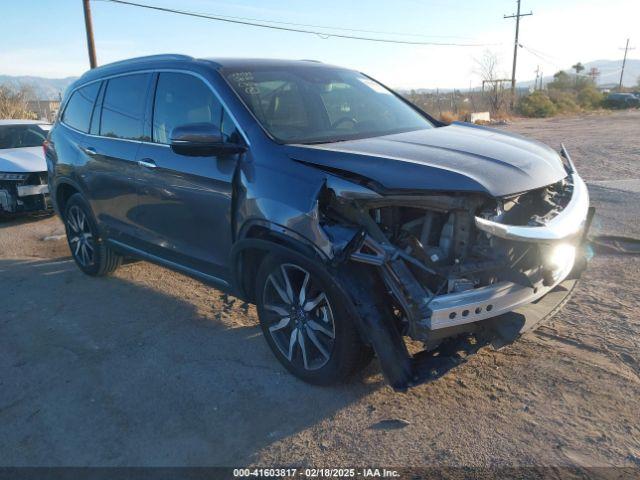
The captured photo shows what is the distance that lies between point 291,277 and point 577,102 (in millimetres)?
57482

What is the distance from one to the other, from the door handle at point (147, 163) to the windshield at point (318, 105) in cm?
94

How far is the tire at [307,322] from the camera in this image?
3.15 metres

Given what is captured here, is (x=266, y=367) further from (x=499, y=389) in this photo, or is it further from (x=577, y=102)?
(x=577, y=102)

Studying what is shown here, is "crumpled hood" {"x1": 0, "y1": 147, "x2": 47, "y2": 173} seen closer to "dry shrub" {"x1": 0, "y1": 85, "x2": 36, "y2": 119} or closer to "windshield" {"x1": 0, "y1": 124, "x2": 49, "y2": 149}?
"windshield" {"x1": 0, "y1": 124, "x2": 49, "y2": 149}

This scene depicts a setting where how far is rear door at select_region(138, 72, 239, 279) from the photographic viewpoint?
3.77 meters

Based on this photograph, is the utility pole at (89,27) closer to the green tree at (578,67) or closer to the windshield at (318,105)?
the windshield at (318,105)

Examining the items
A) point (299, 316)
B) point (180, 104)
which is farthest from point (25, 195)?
point (299, 316)

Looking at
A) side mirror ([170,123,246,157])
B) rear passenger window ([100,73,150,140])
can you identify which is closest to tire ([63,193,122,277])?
rear passenger window ([100,73,150,140])

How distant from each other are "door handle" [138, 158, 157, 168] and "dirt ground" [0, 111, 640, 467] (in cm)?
134

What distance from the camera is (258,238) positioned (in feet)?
11.5

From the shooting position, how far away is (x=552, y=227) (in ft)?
9.50

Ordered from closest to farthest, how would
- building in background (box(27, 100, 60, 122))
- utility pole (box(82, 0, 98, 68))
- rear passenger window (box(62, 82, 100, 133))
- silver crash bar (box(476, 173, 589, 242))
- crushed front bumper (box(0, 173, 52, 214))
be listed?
silver crash bar (box(476, 173, 589, 242)), rear passenger window (box(62, 82, 100, 133)), crushed front bumper (box(0, 173, 52, 214)), utility pole (box(82, 0, 98, 68)), building in background (box(27, 100, 60, 122))

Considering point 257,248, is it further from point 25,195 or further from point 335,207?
point 25,195

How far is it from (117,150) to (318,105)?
1.89 metres
